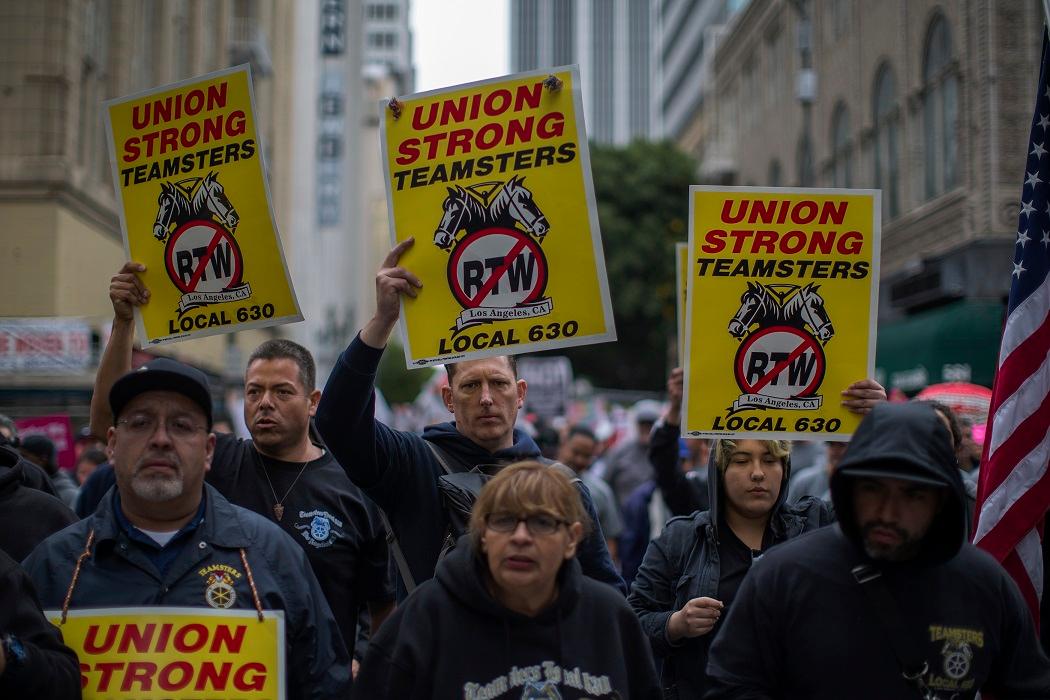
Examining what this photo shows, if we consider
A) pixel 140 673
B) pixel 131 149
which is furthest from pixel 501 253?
pixel 140 673

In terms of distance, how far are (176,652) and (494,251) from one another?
1903 millimetres

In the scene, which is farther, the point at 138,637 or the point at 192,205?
the point at 192,205

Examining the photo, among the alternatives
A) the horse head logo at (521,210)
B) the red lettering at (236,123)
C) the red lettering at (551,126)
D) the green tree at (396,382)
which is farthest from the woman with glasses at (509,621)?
the green tree at (396,382)

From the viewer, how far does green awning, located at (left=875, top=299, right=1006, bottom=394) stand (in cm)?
2041

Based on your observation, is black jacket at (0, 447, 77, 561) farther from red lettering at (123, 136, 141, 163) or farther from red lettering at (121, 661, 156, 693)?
red lettering at (123, 136, 141, 163)

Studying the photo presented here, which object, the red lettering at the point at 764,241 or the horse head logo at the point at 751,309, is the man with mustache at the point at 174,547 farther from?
the red lettering at the point at 764,241

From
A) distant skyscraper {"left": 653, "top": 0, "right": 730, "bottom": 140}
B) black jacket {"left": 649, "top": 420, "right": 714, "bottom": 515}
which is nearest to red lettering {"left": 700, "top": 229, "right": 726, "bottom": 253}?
black jacket {"left": 649, "top": 420, "right": 714, "bottom": 515}

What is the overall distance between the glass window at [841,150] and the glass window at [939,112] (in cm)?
517

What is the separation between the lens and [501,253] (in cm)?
467

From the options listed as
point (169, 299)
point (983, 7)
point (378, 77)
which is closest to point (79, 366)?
point (169, 299)

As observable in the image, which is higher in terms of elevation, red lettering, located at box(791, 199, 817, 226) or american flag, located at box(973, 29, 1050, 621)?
red lettering, located at box(791, 199, 817, 226)

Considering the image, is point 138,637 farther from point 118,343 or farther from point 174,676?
point 118,343

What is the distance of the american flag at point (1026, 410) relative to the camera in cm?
457

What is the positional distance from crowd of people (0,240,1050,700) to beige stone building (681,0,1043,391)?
1420 cm
